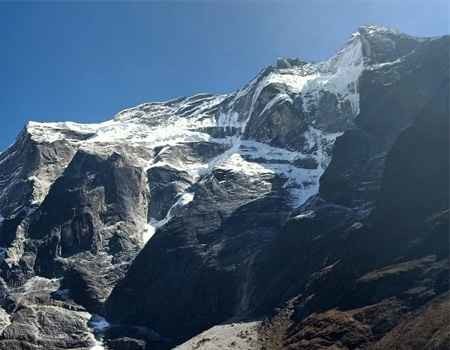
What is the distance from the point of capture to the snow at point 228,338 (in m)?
137

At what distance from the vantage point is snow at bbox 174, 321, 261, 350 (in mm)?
137000

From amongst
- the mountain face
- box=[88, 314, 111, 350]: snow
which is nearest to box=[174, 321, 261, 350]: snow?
the mountain face

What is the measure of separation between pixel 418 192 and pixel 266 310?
35592mm

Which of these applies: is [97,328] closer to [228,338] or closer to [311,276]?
[228,338]

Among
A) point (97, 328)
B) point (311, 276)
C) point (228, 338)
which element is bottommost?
point (228, 338)

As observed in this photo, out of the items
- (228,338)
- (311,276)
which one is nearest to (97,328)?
(228,338)

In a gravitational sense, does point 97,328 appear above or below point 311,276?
above

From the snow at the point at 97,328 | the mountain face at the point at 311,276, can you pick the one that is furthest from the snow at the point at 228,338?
the snow at the point at 97,328

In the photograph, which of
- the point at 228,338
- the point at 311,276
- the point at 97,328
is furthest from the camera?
the point at 97,328

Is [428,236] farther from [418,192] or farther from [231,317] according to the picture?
[231,317]

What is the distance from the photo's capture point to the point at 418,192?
152 metres

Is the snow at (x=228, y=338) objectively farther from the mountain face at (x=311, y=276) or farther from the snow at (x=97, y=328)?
the snow at (x=97, y=328)

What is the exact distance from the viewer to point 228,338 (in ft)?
468

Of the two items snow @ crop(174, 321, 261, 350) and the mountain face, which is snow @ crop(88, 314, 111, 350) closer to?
the mountain face
